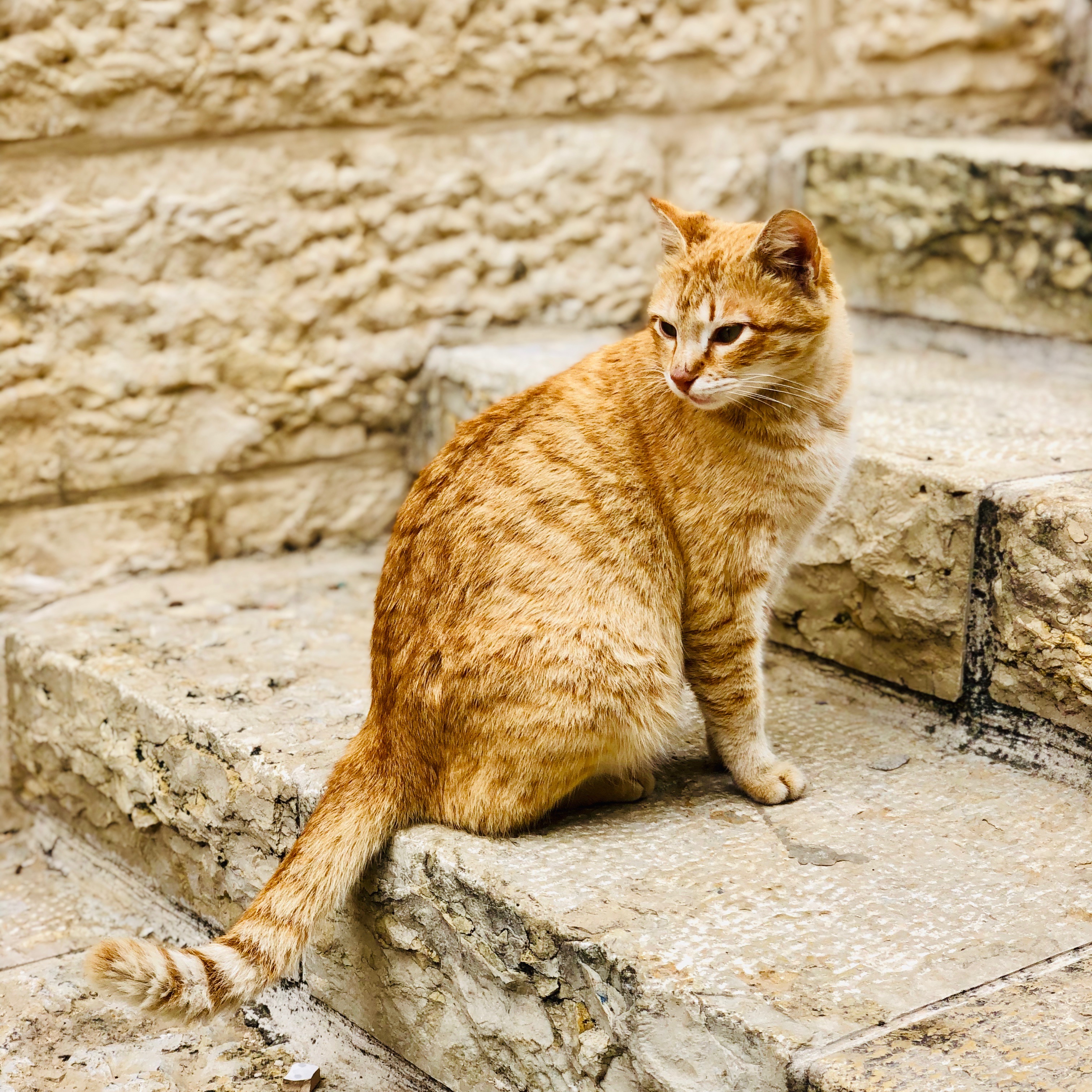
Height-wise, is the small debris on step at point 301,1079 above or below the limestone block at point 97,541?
below

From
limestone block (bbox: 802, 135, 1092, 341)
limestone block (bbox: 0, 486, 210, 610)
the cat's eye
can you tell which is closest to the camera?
the cat's eye

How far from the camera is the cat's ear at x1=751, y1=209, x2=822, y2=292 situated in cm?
176

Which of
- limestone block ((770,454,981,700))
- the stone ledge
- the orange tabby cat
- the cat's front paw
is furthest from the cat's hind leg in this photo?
the stone ledge

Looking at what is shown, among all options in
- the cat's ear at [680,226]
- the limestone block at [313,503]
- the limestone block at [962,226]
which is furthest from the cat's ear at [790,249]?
the limestone block at [313,503]

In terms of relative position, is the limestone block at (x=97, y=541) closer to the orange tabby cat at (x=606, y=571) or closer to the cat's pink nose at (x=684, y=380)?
the orange tabby cat at (x=606, y=571)

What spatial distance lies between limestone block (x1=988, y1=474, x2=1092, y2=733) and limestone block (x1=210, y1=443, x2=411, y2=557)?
1.51m

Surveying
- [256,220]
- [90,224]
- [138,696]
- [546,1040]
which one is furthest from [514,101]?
[546,1040]

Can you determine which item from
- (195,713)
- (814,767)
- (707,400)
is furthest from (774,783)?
(195,713)

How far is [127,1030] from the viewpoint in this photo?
2.04 metres

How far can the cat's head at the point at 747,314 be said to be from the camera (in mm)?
1810

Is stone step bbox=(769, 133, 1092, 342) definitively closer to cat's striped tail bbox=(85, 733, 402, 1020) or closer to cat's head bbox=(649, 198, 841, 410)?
cat's head bbox=(649, 198, 841, 410)

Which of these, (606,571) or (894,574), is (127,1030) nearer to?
(606,571)

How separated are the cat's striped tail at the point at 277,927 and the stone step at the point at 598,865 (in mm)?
78

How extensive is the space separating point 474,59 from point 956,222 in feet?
3.80
